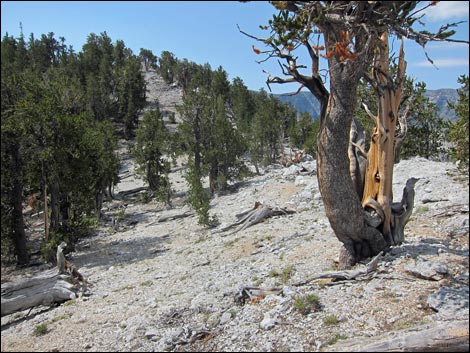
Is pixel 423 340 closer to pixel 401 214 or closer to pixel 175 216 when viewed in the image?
pixel 401 214

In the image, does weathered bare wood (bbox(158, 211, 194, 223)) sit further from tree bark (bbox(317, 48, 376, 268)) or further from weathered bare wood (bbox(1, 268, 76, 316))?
tree bark (bbox(317, 48, 376, 268))

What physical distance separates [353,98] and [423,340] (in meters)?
4.62

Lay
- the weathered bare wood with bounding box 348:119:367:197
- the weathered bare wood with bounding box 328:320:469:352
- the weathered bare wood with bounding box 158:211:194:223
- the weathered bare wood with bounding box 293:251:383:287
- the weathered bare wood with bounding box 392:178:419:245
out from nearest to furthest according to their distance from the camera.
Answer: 1. the weathered bare wood with bounding box 328:320:469:352
2. the weathered bare wood with bounding box 293:251:383:287
3. the weathered bare wood with bounding box 392:178:419:245
4. the weathered bare wood with bounding box 348:119:367:197
5. the weathered bare wood with bounding box 158:211:194:223

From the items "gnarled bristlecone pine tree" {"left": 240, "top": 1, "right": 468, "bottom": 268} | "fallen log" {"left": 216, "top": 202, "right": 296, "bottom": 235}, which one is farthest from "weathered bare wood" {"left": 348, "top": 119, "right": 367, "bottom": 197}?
"fallen log" {"left": 216, "top": 202, "right": 296, "bottom": 235}

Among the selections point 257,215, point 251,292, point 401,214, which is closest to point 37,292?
point 251,292

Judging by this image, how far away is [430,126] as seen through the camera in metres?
21.9

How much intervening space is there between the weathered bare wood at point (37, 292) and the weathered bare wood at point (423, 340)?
663 cm

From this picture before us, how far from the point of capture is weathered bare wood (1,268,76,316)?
8.29 metres

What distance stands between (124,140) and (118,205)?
27.9 m

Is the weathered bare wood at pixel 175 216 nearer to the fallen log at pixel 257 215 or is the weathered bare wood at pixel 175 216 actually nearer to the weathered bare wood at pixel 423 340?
the fallen log at pixel 257 215

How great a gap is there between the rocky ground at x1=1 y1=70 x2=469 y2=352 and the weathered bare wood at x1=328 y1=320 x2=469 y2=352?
247 millimetres

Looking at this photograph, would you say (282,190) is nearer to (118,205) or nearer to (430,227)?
(430,227)

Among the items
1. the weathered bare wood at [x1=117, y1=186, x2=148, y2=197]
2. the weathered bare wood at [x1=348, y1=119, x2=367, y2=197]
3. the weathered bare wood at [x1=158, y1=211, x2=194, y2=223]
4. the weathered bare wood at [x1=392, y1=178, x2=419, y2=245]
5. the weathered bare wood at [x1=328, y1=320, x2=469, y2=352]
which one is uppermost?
the weathered bare wood at [x1=348, y1=119, x2=367, y2=197]

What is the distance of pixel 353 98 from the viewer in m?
7.96
